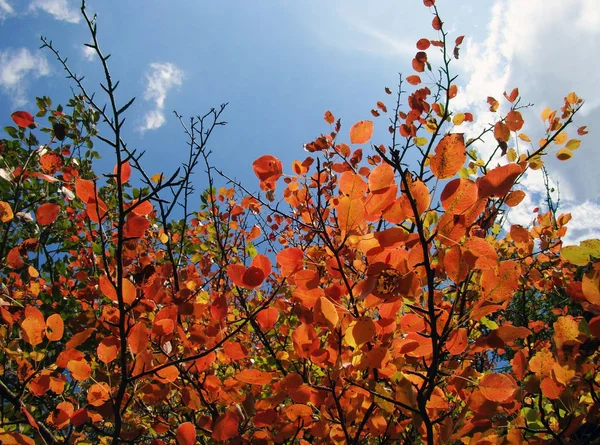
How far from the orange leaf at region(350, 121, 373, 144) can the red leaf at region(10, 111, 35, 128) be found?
163 centimetres

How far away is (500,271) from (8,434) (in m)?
1.46

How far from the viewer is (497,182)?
83 centimetres

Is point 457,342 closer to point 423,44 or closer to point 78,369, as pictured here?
point 78,369

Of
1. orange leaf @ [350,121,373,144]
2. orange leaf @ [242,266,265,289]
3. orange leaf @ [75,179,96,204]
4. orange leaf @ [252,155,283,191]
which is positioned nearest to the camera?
orange leaf @ [75,179,96,204]

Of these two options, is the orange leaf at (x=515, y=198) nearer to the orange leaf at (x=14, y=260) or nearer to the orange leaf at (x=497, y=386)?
the orange leaf at (x=497, y=386)

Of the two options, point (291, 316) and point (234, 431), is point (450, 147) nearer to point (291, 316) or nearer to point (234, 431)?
point (234, 431)

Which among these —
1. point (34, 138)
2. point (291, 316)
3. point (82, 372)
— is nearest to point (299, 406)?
point (82, 372)

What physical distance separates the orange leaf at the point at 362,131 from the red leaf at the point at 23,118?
5.35 ft

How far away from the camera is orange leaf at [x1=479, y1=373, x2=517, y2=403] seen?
926mm

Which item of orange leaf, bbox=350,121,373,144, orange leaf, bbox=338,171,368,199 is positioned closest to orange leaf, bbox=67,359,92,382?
orange leaf, bbox=338,171,368,199

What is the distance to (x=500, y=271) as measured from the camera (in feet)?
2.99

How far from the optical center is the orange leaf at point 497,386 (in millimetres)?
926

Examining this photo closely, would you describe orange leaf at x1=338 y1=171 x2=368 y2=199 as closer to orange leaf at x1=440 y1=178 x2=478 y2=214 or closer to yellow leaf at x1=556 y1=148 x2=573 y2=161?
orange leaf at x1=440 y1=178 x2=478 y2=214

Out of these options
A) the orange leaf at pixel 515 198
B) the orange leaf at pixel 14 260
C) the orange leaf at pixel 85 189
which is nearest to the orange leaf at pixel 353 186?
the orange leaf at pixel 85 189
